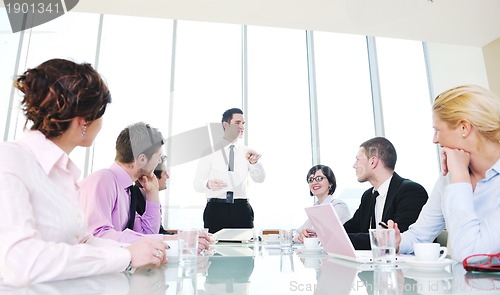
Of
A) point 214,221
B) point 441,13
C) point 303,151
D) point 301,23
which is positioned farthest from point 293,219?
point 441,13

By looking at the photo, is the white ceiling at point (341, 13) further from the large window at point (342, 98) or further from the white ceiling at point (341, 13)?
the large window at point (342, 98)

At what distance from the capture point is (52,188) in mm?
917

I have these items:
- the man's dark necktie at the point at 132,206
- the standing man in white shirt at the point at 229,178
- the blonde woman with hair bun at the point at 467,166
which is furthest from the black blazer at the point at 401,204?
the standing man in white shirt at the point at 229,178

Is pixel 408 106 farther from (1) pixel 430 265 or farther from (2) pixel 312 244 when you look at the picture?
(1) pixel 430 265

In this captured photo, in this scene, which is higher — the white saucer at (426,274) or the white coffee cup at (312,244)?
the white coffee cup at (312,244)

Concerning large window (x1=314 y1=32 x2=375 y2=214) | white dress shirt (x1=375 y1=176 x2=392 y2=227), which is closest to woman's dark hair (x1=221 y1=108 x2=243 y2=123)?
white dress shirt (x1=375 y1=176 x2=392 y2=227)

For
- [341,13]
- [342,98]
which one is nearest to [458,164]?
[341,13]

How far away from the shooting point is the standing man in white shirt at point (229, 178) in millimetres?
3297

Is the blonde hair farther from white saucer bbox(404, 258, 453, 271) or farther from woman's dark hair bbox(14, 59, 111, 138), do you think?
woman's dark hair bbox(14, 59, 111, 138)

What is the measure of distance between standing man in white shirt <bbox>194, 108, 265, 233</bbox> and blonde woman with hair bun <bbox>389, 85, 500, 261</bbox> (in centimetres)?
173

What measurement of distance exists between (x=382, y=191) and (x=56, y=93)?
1.94 meters

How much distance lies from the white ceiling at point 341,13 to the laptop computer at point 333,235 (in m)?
2.63

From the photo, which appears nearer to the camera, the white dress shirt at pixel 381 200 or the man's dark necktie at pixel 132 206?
the man's dark necktie at pixel 132 206

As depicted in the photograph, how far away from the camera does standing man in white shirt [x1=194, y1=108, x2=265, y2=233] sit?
3297 mm
